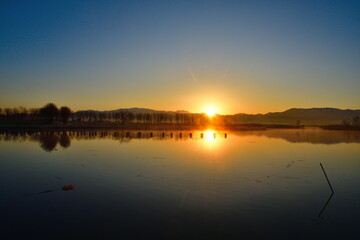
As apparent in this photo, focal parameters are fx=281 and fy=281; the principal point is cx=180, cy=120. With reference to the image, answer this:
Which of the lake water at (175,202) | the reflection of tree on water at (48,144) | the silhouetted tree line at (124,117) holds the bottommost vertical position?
the lake water at (175,202)

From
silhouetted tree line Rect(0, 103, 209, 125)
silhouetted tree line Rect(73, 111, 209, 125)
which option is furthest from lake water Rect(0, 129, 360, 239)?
silhouetted tree line Rect(73, 111, 209, 125)

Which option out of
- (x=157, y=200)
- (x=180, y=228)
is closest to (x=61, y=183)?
(x=157, y=200)

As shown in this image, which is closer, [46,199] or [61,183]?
[46,199]

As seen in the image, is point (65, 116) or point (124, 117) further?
point (124, 117)

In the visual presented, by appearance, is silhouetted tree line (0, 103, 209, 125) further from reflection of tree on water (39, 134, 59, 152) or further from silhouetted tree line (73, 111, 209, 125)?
reflection of tree on water (39, 134, 59, 152)

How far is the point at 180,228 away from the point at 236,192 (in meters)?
5.59

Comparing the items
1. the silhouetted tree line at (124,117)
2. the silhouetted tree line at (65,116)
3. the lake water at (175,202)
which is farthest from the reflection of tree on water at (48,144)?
the silhouetted tree line at (124,117)

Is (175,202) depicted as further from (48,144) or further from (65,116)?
(65,116)

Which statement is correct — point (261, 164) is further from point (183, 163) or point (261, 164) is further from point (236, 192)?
point (236, 192)


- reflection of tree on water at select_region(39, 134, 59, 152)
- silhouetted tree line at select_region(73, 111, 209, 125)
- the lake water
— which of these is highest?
silhouetted tree line at select_region(73, 111, 209, 125)

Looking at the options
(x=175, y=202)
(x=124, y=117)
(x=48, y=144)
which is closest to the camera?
(x=175, y=202)

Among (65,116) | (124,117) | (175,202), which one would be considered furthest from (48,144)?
(124,117)

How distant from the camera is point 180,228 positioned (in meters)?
9.65

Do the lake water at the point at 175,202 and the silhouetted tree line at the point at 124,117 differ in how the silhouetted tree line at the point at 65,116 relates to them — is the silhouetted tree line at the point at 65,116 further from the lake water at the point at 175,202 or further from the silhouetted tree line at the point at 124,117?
the lake water at the point at 175,202
